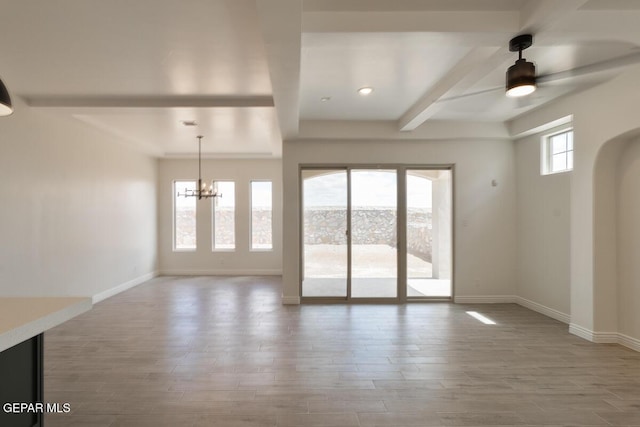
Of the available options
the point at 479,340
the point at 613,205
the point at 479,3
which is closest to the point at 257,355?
the point at 479,340

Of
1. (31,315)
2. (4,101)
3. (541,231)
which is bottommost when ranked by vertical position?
(31,315)

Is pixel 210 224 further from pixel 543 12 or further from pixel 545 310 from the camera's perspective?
pixel 543 12

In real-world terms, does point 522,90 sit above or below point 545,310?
above

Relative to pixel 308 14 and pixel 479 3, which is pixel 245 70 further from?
pixel 479 3

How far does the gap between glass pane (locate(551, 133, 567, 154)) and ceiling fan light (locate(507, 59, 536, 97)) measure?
3020 millimetres

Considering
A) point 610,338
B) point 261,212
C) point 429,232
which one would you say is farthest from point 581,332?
point 261,212

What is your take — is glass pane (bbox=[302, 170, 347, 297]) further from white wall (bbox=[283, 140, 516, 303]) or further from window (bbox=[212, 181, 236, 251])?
window (bbox=[212, 181, 236, 251])

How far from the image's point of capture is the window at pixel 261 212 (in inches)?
333

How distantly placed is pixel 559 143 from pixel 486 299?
2607 millimetres

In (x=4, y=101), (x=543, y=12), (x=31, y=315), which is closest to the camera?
(x=31, y=315)

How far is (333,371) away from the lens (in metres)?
3.12

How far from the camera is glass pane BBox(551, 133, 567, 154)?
A: 4.66m

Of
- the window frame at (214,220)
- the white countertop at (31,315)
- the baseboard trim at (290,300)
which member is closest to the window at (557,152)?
the baseboard trim at (290,300)

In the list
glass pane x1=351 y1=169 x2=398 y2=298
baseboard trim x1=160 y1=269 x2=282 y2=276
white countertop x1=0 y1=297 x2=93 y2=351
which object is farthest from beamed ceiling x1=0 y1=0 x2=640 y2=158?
baseboard trim x1=160 y1=269 x2=282 y2=276
